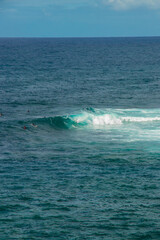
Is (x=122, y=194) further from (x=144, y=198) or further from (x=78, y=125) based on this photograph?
(x=78, y=125)

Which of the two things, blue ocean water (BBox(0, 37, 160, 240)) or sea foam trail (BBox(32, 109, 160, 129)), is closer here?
blue ocean water (BBox(0, 37, 160, 240))

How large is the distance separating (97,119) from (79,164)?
22.5 meters

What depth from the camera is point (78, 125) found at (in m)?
63.0

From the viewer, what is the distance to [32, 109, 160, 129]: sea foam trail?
6309 centimetres

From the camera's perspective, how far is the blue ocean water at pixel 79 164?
100ft

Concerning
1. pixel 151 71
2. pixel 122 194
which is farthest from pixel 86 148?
pixel 151 71

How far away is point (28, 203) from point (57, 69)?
102177mm

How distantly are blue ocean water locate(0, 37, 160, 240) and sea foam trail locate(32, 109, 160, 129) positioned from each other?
15cm

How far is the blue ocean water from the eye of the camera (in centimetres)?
3056

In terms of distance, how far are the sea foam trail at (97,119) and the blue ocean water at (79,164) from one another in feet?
0.50

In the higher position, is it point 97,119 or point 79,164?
point 97,119

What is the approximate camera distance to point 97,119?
6519 centimetres

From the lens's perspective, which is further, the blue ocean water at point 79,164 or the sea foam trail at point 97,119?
the sea foam trail at point 97,119

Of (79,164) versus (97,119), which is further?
(97,119)
